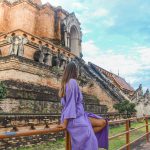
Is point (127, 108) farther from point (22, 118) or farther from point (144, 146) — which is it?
point (22, 118)

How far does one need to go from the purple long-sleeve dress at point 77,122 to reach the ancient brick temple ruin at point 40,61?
24.7 feet

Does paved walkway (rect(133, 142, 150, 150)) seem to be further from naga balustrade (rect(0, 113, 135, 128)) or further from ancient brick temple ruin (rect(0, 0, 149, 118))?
ancient brick temple ruin (rect(0, 0, 149, 118))

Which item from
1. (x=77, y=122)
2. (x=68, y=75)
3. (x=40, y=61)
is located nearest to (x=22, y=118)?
(x=68, y=75)

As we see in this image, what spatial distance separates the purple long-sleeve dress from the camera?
347 cm

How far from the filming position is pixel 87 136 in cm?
346

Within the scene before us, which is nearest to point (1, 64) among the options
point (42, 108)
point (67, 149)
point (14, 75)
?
point (14, 75)

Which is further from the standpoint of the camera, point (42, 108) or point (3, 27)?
point (3, 27)

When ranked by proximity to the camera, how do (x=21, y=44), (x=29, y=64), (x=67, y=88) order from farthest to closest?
(x=21, y=44) < (x=29, y=64) < (x=67, y=88)

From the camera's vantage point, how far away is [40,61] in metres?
18.4

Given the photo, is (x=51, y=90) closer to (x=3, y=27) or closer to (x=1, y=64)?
(x=1, y=64)

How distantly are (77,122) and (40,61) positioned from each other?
15.1 m

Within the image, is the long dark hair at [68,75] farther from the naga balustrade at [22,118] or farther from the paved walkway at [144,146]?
the paved walkway at [144,146]

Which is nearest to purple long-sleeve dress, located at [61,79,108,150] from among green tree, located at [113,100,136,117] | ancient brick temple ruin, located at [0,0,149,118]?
ancient brick temple ruin, located at [0,0,149,118]

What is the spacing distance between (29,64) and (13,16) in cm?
950
